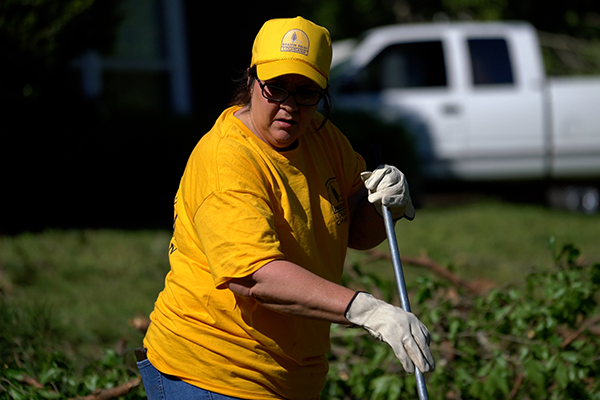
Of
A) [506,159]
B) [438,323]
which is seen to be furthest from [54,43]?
[506,159]

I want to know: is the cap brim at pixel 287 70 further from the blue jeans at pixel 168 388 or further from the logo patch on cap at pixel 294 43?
the blue jeans at pixel 168 388

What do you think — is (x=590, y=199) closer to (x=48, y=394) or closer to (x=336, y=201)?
(x=336, y=201)

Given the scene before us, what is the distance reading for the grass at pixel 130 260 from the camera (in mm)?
4301

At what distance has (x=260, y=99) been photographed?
7.07 ft

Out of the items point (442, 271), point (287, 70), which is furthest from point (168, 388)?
point (442, 271)

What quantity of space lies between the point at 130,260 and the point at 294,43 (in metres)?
3.84

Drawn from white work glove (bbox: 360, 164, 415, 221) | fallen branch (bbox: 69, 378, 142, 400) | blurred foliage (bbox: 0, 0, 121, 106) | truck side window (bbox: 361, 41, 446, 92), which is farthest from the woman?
truck side window (bbox: 361, 41, 446, 92)

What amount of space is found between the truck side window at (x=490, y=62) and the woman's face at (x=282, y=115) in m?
7.31

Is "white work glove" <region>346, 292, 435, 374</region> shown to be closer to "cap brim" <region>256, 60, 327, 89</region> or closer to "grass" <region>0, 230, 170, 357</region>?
"cap brim" <region>256, 60, 327, 89</region>

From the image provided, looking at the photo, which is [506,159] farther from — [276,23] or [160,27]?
[276,23]

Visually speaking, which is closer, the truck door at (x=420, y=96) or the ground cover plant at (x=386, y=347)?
the ground cover plant at (x=386, y=347)

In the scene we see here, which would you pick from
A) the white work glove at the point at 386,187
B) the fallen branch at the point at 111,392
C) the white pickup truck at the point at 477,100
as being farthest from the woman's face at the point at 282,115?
the white pickup truck at the point at 477,100

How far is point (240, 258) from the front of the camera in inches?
73.7

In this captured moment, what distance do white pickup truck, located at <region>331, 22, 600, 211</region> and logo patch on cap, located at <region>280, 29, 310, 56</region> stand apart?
6646 mm
